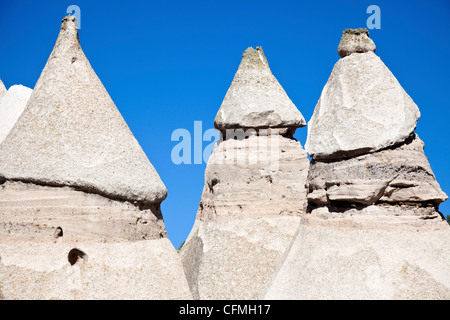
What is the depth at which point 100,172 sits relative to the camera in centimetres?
866

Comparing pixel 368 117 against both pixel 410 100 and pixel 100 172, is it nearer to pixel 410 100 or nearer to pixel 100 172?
pixel 410 100

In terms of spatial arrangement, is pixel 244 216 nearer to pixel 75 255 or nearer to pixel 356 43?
pixel 75 255

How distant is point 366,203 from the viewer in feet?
25.5

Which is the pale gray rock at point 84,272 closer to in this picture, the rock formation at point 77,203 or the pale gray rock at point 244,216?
the rock formation at point 77,203

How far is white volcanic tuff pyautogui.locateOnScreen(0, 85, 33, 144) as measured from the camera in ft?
36.9

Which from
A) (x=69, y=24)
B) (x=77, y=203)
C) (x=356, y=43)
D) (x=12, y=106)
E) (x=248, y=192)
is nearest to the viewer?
(x=77, y=203)

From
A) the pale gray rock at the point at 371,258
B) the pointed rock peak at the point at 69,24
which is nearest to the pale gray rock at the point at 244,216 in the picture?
the pale gray rock at the point at 371,258

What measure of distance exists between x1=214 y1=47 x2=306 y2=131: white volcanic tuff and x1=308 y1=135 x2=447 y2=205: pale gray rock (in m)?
5.13

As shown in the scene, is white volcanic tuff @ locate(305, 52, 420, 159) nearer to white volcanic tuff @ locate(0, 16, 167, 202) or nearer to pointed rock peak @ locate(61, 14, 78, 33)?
white volcanic tuff @ locate(0, 16, 167, 202)

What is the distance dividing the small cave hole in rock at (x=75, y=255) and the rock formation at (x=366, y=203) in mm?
2602

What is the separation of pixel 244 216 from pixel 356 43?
4880 millimetres

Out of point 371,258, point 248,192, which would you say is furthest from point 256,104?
point 371,258

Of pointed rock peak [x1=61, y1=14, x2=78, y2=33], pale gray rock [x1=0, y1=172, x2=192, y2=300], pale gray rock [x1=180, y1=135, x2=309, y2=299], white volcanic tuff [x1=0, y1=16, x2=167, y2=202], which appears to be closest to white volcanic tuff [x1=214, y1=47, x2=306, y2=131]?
pale gray rock [x1=180, y1=135, x2=309, y2=299]

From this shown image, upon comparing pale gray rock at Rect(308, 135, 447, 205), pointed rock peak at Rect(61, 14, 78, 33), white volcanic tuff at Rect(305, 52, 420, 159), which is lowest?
pale gray rock at Rect(308, 135, 447, 205)
